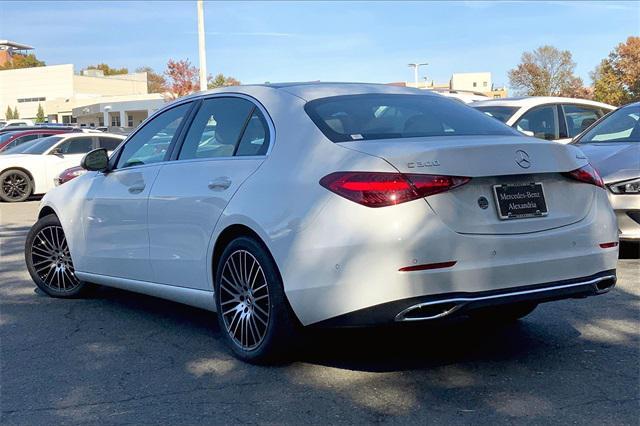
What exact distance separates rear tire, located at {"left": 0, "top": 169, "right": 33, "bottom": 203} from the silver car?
12.0 m

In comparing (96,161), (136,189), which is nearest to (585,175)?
(136,189)

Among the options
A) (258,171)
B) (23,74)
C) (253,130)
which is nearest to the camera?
(258,171)

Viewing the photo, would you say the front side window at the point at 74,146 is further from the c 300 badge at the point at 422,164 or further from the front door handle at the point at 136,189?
the c 300 badge at the point at 422,164

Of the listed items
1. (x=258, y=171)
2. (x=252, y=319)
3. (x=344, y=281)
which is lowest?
(x=252, y=319)

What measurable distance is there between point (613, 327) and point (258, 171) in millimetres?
2658

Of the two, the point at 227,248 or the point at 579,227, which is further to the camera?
the point at 227,248

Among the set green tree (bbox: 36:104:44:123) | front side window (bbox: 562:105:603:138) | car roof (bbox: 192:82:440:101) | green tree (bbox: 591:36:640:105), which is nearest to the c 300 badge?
car roof (bbox: 192:82:440:101)

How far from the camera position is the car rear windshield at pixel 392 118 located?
4.18 m

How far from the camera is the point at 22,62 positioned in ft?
393

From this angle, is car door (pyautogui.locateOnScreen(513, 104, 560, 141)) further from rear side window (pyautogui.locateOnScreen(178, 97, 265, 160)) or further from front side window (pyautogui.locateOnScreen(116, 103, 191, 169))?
rear side window (pyautogui.locateOnScreen(178, 97, 265, 160))

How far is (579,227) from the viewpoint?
3.99 metres

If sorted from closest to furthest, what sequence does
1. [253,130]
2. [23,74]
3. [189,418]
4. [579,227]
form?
[189,418], [579,227], [253,130], [23,74]

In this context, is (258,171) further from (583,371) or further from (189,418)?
(583,371)

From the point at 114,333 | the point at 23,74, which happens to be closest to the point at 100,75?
the point at 23,74
